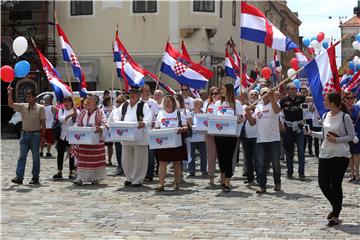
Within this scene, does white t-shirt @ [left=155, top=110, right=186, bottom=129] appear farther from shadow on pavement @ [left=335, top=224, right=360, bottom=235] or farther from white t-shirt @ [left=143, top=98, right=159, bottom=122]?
shadow on pavement @ [left=335, top=224, right=360, bottom=235]

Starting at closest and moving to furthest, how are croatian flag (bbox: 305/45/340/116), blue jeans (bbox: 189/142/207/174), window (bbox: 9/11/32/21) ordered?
croatian flag (bbox: 305/45/340/116) < blue jeans (bbox: 189/142/207/174) < window (bbox: 9/11/32/21)

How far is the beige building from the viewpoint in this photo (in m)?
30.4

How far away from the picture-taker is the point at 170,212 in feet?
29.8

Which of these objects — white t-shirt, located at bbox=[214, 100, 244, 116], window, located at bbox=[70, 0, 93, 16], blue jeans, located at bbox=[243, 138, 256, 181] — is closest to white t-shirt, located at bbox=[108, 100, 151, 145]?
white t-shirt, located at bbox=[214, 100, 244, 116]

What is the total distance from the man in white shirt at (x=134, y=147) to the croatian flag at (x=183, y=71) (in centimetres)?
352

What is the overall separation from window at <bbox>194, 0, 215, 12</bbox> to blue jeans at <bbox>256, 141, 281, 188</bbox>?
20.4 metres

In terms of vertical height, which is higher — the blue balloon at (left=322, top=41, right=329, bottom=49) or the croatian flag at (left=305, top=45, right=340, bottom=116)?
the blue balloon at (left=322, top=41, right=329, bottom=49)

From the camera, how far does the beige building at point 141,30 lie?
30438 millimetres

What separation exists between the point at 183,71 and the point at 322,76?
6.43m

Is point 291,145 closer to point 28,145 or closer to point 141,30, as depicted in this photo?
point 28,145

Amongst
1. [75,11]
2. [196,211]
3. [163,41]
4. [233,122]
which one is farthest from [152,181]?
[75,11]

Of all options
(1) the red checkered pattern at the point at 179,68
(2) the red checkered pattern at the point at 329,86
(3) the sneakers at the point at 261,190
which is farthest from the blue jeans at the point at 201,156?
(2) the red checkered pattern at the point at 329,86

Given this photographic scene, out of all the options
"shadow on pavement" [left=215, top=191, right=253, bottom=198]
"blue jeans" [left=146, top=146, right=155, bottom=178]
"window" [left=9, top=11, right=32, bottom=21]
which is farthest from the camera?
"window" [left=9, top=11, right=32, bottom=21]

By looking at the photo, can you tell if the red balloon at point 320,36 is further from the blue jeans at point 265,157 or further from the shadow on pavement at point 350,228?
the shadow on pavement at point 350,228
